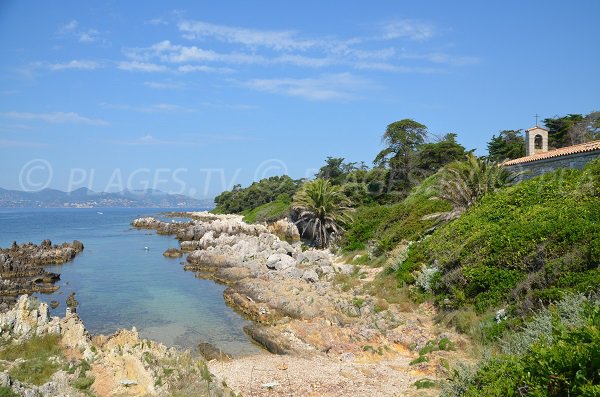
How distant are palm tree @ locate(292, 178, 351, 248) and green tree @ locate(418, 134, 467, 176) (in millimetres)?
12415

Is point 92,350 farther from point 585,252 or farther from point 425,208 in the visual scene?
point 425,208

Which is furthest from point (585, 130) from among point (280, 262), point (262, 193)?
point (262, 193)

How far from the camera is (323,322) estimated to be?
15844mm

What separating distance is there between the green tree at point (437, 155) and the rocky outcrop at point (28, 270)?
106ft

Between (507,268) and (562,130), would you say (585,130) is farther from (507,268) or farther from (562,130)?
(507,268)

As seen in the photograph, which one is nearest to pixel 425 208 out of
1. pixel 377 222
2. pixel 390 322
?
pixel 377 222

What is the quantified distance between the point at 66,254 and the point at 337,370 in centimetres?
3593

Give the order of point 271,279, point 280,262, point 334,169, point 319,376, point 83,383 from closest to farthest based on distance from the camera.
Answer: point 83,383 < point 319,376 < point 271,279 < point 280,262 < point 334,169

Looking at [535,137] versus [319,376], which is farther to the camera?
[535,137]

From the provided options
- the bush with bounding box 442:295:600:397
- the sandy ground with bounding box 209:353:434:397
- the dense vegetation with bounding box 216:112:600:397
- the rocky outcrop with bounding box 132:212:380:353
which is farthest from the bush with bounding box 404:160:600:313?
the bush with bounding box 442:295:600:397

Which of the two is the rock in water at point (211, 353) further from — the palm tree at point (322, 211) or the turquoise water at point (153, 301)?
the palm tree at point (322, 211)

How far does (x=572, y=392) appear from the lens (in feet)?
16.6

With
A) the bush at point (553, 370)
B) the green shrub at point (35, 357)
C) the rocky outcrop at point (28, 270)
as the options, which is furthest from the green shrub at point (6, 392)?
the rocky outcrop at point (28, 270)

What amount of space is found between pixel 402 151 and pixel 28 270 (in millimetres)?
34523
